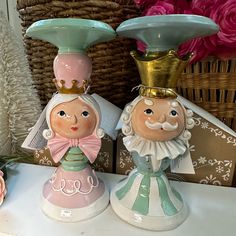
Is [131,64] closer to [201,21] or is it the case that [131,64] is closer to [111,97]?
[111,97]

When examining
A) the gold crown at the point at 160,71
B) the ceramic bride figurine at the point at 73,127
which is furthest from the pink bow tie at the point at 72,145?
the gold crown at the point at 160,71

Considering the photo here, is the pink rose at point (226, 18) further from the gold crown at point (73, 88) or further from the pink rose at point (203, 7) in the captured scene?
the gold crown at point (73, 88)

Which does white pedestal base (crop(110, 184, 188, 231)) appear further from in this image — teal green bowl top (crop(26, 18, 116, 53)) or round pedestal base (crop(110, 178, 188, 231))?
teal green bowl top (crop(26, 18, 116, 53))

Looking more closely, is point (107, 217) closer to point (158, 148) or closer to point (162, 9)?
point (158, 148)

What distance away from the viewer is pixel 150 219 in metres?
0.40

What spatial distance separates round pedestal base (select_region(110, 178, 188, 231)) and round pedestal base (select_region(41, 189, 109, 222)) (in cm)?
3

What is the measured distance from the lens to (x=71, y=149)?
0.43m

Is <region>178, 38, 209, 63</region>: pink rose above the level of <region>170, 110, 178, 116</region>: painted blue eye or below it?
above

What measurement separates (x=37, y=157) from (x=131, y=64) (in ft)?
0.88

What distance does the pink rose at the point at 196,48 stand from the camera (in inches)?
18.4

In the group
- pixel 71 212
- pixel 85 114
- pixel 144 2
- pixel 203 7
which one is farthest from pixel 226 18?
pixel 71 212

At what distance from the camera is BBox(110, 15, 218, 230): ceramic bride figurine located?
0.34 metres

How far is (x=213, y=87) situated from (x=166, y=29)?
22 centimetres

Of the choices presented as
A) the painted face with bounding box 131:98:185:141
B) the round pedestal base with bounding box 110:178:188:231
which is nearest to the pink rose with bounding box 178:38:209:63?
the painted face with bounding box 131:98:185:141
